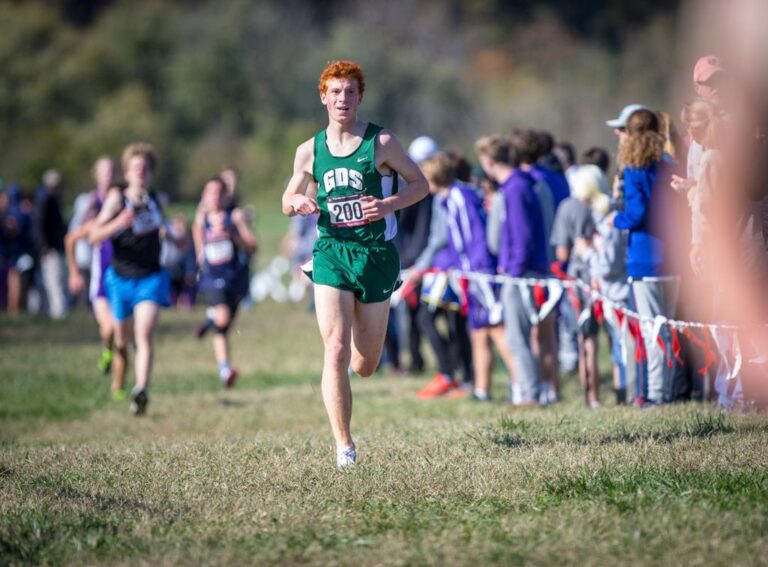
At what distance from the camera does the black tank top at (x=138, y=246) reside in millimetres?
13289

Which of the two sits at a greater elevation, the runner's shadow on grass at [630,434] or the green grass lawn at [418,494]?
the runner's shadow on grass at [630,434]

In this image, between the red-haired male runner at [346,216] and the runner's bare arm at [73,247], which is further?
the runner's bare arm at [73,247]

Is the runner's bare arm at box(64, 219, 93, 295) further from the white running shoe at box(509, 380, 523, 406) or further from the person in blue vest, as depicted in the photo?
the person in blue vest

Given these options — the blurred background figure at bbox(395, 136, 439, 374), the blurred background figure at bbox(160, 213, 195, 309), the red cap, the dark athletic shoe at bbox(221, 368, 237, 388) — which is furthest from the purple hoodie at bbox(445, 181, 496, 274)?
the blurred background figure at bbox(160, 213, 195, 309)

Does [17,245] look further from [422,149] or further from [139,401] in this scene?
[139,401]

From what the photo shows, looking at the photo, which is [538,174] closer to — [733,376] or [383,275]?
[733,376]

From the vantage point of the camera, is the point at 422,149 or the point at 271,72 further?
the point at 271,72

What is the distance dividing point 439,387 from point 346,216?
23.2 ft

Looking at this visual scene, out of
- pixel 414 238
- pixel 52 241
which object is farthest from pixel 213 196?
Answer: pixel 52 241

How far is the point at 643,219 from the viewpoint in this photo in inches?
410

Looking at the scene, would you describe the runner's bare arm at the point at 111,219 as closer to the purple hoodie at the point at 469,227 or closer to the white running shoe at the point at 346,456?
the purple hoodie at the point at 469,227

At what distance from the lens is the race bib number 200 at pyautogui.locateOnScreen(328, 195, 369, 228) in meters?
7.90

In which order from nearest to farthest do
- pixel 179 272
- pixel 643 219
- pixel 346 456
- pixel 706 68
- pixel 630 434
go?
pixel 346 456 < pixel 630 434 < pixel 706 68 < pixel 643 219 < pixel 179 272

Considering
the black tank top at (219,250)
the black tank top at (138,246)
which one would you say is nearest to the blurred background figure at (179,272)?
the black tank top at (219,250)
